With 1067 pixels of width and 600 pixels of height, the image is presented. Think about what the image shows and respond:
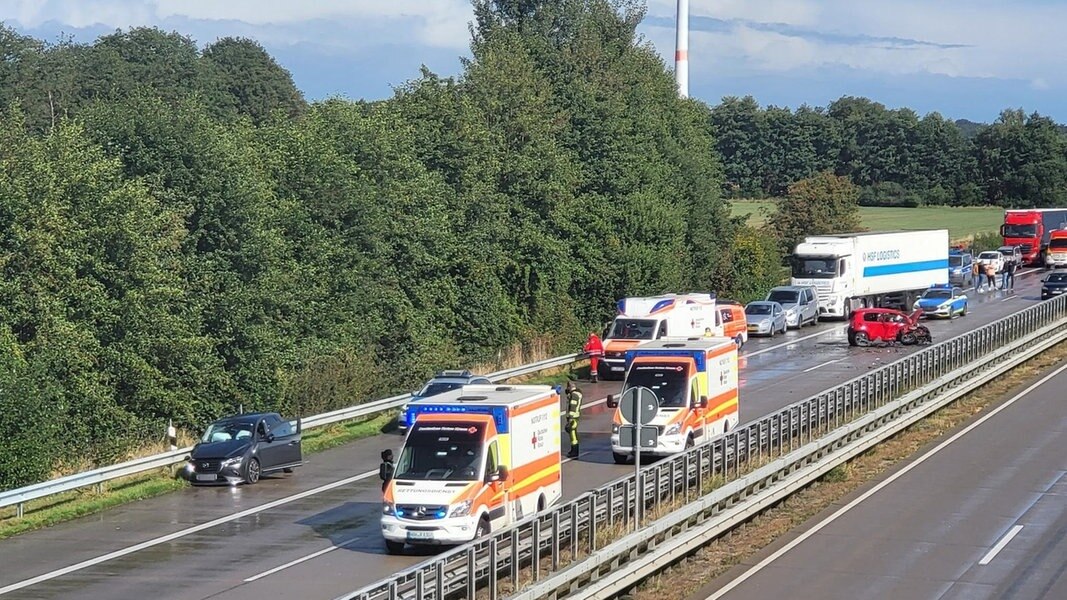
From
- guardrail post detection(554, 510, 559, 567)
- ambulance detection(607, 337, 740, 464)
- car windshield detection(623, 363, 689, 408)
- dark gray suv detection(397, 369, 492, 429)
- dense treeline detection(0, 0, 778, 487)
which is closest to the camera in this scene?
guardrail post detection(554, 510, 559, 567)

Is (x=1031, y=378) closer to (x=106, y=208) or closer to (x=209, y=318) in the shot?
(x=209, y=318)

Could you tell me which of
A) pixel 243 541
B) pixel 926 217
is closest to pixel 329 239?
pixel 243 541

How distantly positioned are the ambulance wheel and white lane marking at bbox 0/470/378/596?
19.5 ft

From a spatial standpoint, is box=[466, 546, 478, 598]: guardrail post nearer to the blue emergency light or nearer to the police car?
the blue emergency light

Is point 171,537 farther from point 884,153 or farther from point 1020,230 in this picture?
point 884,153

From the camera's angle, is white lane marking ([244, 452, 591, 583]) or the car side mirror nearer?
white lane marking ([244, 452, 591, 583])

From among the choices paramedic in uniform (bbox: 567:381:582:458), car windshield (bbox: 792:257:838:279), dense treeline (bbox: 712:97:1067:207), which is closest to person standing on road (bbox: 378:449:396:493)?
paramedic in uniform (bbox: 567:381:582:458)

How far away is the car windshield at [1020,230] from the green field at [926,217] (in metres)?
20.7

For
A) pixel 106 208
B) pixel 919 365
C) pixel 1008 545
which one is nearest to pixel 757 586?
pixel 1008 545

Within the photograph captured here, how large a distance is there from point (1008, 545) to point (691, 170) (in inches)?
2232

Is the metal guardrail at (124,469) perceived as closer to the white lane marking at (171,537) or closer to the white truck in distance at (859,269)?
the white lane marking at (171,537)

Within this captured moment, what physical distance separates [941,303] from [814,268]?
5993mm

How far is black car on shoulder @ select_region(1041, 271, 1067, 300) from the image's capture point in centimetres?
6675

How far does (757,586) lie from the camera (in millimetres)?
19188
